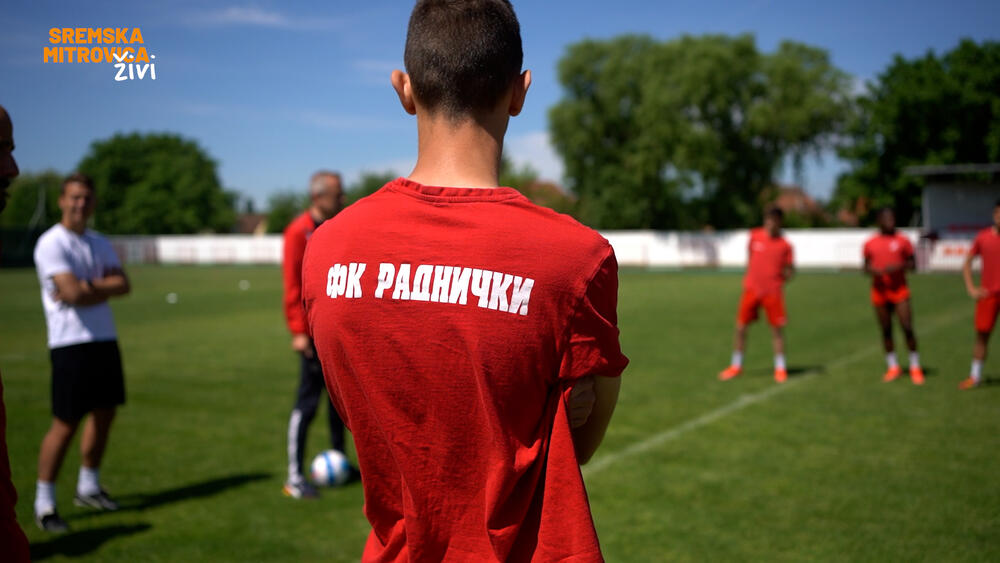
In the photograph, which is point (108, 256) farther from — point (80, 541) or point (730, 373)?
point (730, 373)

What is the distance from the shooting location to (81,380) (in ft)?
18.4

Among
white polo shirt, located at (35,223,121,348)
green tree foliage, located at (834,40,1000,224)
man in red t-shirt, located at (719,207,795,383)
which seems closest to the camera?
white polo shirt, located at (35,223,121,348)

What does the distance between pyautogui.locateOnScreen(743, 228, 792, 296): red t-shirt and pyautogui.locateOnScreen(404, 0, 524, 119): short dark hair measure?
1010 centimetres

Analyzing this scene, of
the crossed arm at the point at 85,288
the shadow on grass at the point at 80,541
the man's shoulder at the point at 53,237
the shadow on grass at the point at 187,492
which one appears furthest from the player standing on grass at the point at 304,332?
the man's shoulder at the point at 53,237

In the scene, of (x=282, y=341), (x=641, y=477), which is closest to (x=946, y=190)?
(x=282, y=341)

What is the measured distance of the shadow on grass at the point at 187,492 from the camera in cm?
607

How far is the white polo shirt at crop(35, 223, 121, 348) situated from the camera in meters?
5.59

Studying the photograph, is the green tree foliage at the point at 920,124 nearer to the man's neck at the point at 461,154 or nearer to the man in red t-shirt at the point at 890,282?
the man in red t-shirt at the point at 890,282

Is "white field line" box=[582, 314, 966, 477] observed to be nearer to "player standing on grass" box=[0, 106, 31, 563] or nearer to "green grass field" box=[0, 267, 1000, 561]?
"green grass field" box=[0, 267, 1000, 561]

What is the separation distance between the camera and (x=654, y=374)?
36.7 feet

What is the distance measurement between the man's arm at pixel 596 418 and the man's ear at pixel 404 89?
72cm

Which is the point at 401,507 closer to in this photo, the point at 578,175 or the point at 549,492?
the point at 549,492

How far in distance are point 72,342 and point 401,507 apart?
4934 millimetres

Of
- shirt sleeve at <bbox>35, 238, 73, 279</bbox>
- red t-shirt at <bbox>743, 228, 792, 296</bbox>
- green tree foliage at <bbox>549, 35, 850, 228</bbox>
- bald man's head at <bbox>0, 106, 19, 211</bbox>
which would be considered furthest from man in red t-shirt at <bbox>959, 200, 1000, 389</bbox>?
green tree foliage at <bbox>549, 35, 850, 228</bbox>
